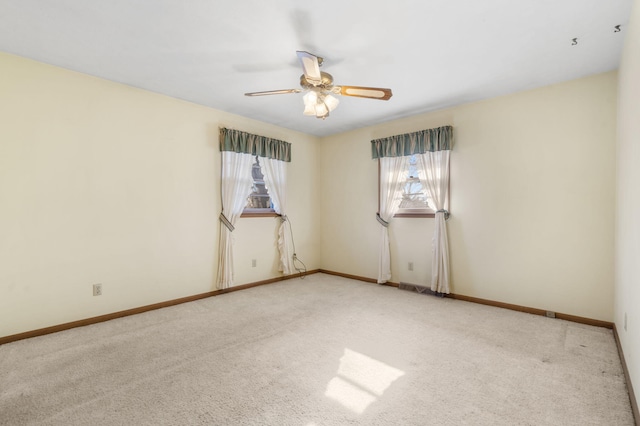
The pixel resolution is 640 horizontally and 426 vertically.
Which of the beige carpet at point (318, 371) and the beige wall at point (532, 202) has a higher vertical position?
the beige wall at point (532, 202)

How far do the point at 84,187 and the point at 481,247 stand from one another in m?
4.55

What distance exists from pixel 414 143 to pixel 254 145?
2.34m

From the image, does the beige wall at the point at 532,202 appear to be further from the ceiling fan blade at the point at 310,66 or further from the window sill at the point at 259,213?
the ceiling fan blade at the point at 310,66

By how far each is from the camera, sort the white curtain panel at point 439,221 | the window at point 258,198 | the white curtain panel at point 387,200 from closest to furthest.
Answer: the white curtain panel at point 439,221 < the white curtain panel at point 387,200 < the window at point 258,198

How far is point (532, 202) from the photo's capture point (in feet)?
10.9

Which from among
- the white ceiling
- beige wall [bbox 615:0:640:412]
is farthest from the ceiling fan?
beige wall [bbox 615:0:640:412]

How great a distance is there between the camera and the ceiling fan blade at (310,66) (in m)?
2.11

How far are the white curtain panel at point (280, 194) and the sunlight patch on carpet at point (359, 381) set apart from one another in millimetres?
2669

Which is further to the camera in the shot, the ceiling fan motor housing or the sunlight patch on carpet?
the ceiling fan motor housing

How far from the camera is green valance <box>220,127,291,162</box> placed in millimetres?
4125

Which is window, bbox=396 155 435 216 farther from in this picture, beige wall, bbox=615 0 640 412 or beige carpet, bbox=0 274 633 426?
beige wall, bbox=615 0 640 412

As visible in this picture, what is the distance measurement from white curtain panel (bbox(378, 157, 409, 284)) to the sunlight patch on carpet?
90.7 inches

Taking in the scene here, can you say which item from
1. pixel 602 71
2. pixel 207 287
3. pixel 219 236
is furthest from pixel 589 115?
pixel 207 287

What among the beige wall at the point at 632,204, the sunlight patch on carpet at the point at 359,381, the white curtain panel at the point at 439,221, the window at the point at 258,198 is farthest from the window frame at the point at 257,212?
the beige wall at the point at 632,204
